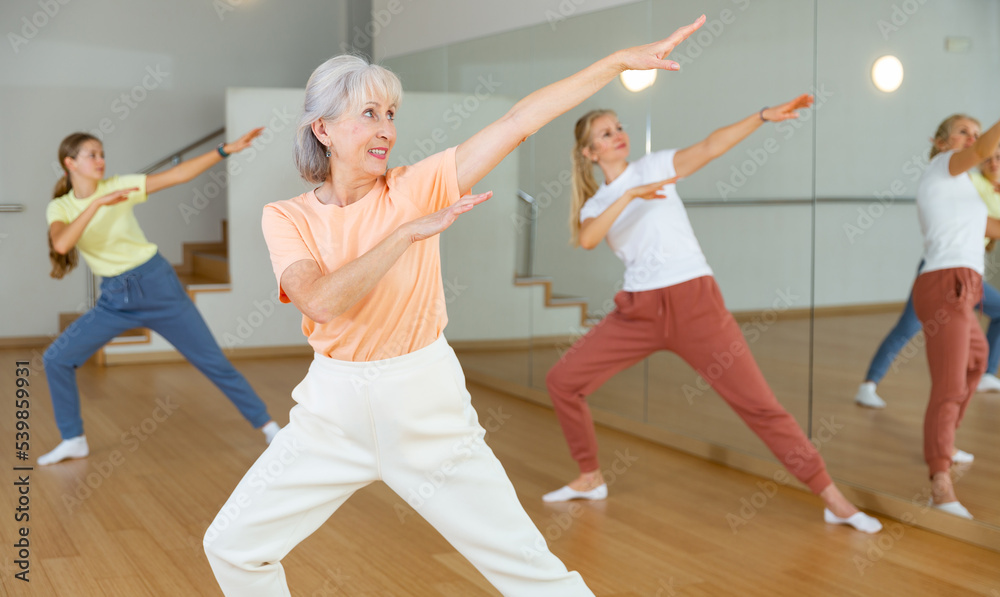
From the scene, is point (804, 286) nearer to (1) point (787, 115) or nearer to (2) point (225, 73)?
(1) point (787, 115)

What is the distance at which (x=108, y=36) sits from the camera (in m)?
7.30

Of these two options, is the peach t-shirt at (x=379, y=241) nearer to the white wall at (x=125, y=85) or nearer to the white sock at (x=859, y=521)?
the white sock at (x=859, y=521)

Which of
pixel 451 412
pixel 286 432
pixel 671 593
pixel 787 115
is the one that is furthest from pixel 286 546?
pixel 787 115

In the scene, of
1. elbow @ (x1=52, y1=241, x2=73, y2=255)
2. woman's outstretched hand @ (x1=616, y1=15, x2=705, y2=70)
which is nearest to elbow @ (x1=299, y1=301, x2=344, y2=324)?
woman's outstretched hand @ (x1=616, y1=15, x2=705, y2=70)

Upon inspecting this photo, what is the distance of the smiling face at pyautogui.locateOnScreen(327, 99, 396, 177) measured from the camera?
5.39 feet

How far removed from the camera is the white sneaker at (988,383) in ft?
9.36

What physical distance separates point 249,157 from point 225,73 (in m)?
1.71

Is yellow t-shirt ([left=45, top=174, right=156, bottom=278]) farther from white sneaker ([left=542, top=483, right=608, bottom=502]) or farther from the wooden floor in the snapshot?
white sneaker ([left=542, top=483, right=608, bottom=502])

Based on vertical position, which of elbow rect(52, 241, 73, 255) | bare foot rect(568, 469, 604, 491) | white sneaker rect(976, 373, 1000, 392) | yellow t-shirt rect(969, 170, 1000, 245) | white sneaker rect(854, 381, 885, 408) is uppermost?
yellow t-shirt rect(969, 170, 1000, 245)

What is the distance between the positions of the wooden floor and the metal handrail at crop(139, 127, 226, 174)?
3348mm

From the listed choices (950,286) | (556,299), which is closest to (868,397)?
(950,286)

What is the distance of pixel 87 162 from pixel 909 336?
3.24 m

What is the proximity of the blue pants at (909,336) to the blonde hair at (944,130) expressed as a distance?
0.36 metres

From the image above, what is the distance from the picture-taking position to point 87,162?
3941 mm
